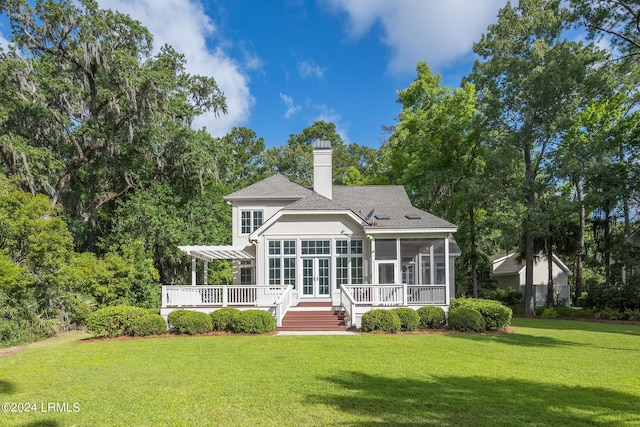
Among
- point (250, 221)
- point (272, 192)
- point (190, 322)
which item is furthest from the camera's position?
point (272, 192)

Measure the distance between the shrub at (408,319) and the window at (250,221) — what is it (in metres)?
9.22

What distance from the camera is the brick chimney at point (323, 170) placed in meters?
21.5

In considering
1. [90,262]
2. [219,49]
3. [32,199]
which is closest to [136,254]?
[90,262]

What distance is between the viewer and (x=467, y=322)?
14.1 metres

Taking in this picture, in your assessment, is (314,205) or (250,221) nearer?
(314,205)

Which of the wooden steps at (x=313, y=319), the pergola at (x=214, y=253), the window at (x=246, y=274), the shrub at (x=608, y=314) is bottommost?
the shrub at (x=608, y=314)

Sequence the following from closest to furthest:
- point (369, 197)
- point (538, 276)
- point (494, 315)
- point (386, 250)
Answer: point (494, 315)
point (386, 250)
point (369, 197)
point (538, 276)

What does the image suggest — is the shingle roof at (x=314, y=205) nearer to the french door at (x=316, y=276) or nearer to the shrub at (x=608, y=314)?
the french door at (x=316, y=276)

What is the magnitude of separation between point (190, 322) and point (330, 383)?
804 centimetres

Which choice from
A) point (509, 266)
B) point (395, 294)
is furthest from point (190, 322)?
point (509, 266)

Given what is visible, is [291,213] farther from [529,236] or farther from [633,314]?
[633,314]

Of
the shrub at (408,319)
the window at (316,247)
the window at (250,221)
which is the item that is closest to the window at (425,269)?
the window at (316,247)

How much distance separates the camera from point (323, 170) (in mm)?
21625

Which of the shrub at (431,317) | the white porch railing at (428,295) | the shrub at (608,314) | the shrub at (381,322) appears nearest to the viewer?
the shrub at (381,322)
